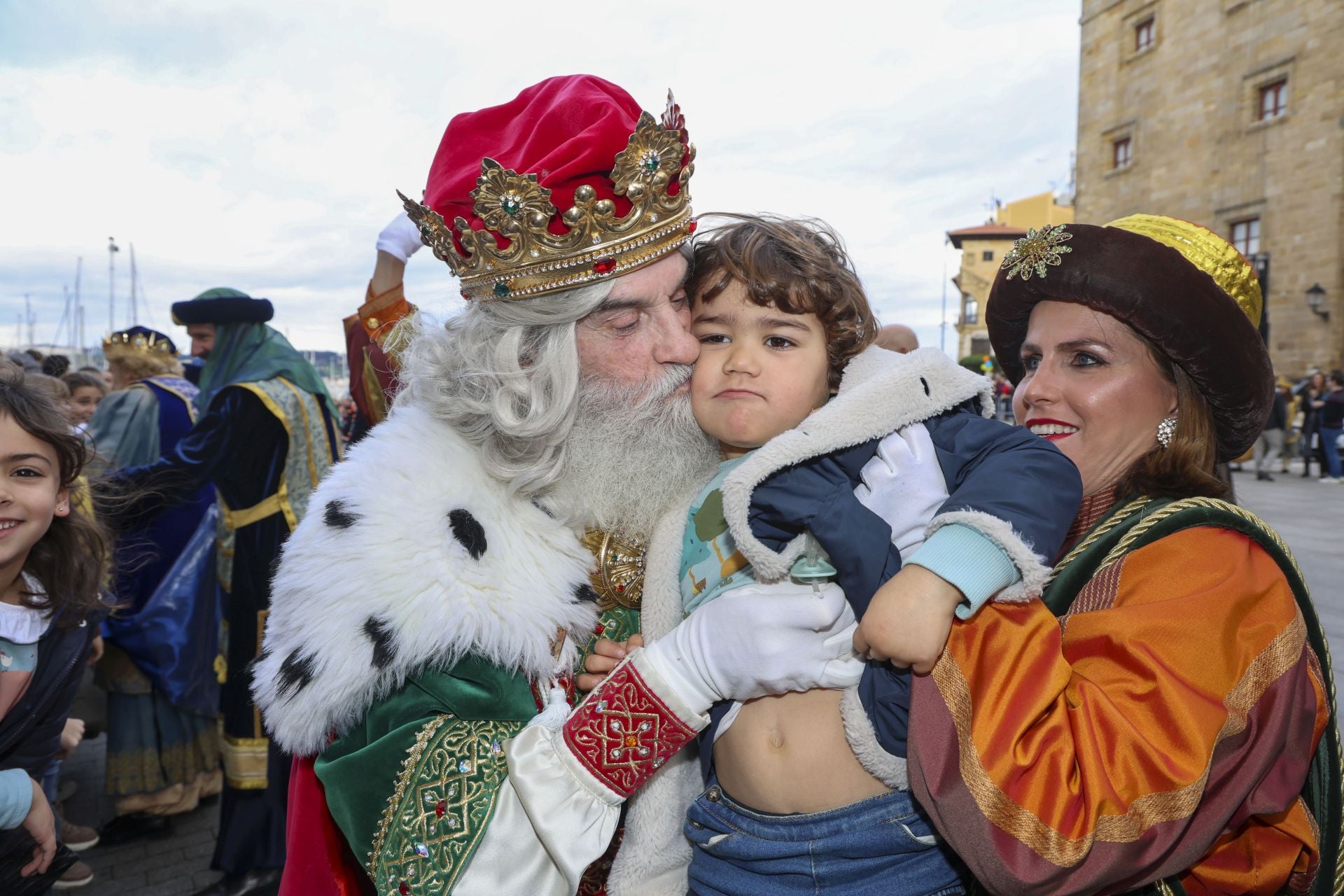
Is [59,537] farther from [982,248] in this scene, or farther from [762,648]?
[982,248]

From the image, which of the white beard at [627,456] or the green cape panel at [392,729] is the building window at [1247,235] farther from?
the green cape panel at [392,729]

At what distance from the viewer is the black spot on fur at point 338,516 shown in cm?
169

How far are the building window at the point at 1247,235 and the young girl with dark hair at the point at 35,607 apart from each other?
83.0 ft

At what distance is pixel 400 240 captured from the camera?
3.25m

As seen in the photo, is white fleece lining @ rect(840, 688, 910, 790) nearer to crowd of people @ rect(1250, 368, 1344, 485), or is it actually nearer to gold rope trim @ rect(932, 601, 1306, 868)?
gold rope trim @ rect(932, 601, 1306, 868)

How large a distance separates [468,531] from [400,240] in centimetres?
191

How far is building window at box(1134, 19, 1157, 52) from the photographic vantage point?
24484 mm

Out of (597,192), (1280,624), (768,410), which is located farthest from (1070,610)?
(597,192)

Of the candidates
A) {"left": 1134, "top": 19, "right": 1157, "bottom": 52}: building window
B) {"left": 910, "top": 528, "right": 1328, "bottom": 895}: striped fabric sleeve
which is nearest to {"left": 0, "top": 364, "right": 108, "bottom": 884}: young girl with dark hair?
{"left": 910, "top": 528, "right": 1328, "bottom": 895}: striped fabric sleeve

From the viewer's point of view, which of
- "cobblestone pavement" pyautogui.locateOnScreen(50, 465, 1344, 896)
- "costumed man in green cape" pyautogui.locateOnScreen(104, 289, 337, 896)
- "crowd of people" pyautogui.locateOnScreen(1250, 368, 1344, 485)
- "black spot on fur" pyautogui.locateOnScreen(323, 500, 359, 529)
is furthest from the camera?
"crowd of people" pyautogui.locateOnScreen(1250, 368, 1344, 485)

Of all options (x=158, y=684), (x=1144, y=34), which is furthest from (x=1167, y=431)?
(x=1144, y=34)

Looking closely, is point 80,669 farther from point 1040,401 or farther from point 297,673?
point 1040,401

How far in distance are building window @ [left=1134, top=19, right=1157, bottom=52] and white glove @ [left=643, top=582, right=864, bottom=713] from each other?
29.0 m

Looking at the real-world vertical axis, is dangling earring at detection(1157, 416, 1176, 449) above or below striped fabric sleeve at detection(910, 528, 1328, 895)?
above
